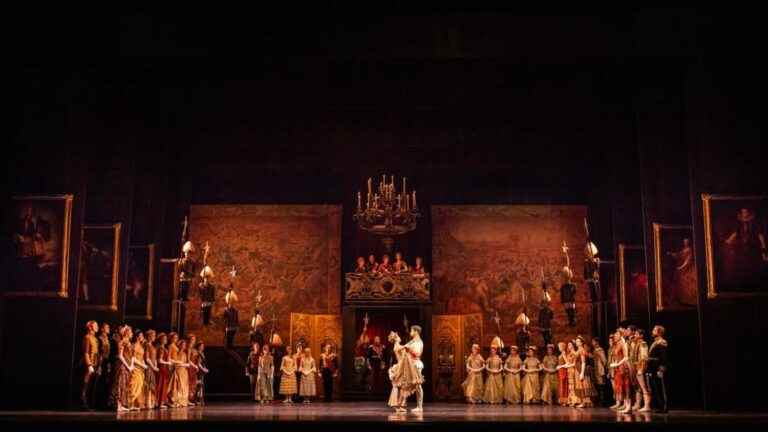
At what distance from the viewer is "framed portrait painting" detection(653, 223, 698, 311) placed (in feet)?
49.9

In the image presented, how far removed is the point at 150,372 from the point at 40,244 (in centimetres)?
320

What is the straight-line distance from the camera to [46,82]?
14.1 meters

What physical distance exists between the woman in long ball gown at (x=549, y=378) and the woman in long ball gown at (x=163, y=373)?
8.99 meters

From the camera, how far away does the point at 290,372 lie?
20.2 meters

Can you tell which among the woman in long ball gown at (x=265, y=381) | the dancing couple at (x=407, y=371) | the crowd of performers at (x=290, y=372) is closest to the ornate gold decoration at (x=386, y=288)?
the crowd of performers at (x=290, y=372)

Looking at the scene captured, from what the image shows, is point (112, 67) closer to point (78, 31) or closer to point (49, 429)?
point (78, 31)

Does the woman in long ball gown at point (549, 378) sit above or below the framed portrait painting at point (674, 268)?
below

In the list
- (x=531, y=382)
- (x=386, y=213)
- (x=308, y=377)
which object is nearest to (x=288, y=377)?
(x=308, y=377)

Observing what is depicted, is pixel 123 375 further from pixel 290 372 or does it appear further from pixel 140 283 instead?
pixel 290 372

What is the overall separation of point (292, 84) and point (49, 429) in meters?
10.1

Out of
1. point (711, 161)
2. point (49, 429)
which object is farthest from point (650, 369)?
point (49, 429)

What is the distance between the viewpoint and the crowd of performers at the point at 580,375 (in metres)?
13.9

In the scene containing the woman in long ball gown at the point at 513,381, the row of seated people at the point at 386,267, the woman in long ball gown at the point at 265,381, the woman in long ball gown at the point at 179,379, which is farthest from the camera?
the row of seated people at the point at 386,267

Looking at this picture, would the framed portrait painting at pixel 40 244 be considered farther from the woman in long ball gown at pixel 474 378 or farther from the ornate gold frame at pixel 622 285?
the ornate gold frame at pixel 622 285
